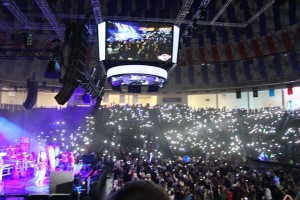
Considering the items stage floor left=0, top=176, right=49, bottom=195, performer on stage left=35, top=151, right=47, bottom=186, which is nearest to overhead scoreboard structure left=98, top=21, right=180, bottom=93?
stage floor left=0, top=176, right=49, bottom=195

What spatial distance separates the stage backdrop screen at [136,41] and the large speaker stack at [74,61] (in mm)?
822

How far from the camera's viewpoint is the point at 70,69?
23.4 feet

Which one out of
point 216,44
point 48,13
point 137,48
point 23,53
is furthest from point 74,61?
point 216,44

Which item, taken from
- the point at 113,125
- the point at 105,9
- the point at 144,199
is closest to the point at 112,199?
the point at 144,199

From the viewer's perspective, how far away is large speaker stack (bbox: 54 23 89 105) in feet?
23.4

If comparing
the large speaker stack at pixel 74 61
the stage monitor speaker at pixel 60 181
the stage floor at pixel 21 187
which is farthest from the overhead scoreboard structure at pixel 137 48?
the stage floor at pixel 21 187

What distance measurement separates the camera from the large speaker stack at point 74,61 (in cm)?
713

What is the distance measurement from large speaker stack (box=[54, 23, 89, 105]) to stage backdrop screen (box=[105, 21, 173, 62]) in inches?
32.4

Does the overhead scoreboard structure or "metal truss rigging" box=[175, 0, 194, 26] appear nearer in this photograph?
the overhead scoreboard structure

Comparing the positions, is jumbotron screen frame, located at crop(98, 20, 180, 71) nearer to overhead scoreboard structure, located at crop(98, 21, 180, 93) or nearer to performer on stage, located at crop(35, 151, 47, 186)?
overhead scoreboard structure, located at crop(98, 21, 180, 93)

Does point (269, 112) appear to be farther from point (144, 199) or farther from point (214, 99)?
point (144, 199)

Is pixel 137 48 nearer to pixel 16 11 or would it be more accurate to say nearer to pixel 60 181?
pixel 60 181

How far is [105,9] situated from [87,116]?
325 inches

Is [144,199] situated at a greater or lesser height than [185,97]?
lesser
